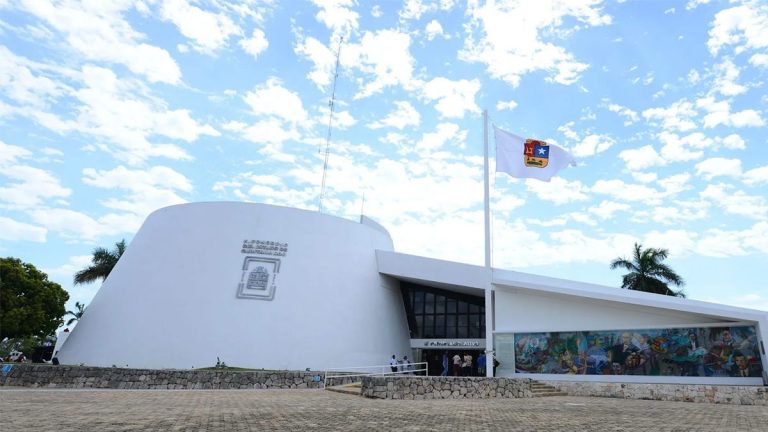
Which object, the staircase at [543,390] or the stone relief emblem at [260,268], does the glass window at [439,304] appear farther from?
the staircase at [543,390]

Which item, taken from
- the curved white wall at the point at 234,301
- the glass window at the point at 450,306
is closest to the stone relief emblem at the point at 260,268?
the curved white wall at the point at 234,301

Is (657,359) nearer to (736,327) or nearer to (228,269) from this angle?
(736,327)

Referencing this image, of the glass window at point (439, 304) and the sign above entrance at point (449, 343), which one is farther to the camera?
the glass window at point (439, 304)

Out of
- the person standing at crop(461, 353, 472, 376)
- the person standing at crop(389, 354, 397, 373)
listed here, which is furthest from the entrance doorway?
the person standing at crop(389, 354, 397, 373)

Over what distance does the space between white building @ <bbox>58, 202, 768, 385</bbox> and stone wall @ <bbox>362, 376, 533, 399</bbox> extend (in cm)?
289

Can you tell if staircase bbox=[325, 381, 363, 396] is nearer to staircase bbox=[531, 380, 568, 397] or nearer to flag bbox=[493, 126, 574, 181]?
staircase bbox=[531, 380, 568, 397]

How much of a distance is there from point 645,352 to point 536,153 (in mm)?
7152

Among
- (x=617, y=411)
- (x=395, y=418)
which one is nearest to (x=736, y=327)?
(x=617, y=411)

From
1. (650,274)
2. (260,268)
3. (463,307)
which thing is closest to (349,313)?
(260,268)

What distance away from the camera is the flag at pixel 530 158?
1630 centimetres

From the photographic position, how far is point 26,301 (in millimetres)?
21672

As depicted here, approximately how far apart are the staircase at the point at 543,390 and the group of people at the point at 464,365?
10.8 feet

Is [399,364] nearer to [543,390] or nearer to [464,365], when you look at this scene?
[464,365]

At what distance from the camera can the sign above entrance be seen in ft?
72.3
